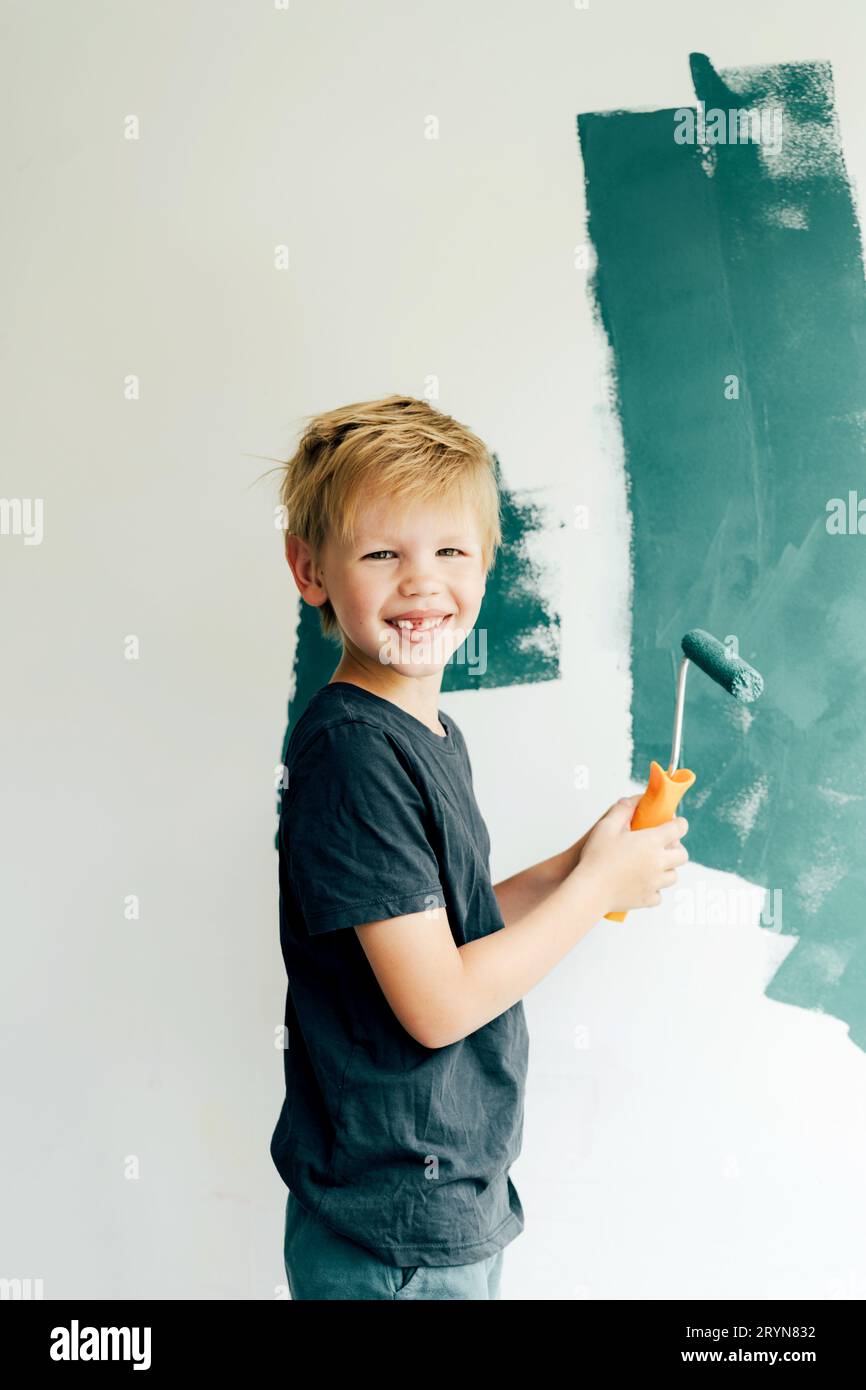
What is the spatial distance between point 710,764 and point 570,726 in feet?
0.50

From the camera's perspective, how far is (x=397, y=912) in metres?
0.78

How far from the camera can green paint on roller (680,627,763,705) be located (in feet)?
3.03

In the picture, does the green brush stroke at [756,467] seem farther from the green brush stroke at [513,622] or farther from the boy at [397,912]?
the boy at [397,912]

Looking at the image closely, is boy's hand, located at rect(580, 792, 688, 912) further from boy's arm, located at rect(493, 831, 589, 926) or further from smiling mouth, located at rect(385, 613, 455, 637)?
smiling mouth, located at rect(385, 613, 455, 637)

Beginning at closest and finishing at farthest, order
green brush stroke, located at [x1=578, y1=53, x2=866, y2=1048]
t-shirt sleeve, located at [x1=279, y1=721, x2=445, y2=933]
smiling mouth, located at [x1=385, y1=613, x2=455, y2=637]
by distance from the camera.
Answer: t-shirt sleeve, located at [x1=279, y1=721, x2=445, y2=933] → smiling mouth, located at [x1=385, y1=613, x2=455, y2=637] → green brush stroke, located at [x1=578, y1=53, x2=866, y2=1048]

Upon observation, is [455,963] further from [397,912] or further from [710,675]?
[710,675]

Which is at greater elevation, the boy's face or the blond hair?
the blond hair

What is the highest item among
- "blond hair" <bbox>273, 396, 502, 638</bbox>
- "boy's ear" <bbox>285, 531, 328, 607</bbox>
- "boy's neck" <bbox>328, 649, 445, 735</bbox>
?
"blond hair" <bbox>273, 396, 502, 638</bbox>

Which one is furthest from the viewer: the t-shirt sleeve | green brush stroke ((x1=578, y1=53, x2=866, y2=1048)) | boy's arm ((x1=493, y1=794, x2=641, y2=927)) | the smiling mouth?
green brush stroke ((x1=578, y1=53, x2=866, y2=1048))

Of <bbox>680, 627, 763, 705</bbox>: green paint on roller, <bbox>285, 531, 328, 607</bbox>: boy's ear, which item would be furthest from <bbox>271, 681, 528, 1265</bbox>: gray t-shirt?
<bbox>680, 627, 763, 705</bbox>: green paint on roller

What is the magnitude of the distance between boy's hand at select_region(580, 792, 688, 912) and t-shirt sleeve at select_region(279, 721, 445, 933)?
165mm

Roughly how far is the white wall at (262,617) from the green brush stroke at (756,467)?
0.03 m

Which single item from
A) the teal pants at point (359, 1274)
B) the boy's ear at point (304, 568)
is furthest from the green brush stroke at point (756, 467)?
the teal pants at point (359, 1274)

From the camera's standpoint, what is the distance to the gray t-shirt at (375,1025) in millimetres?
791
